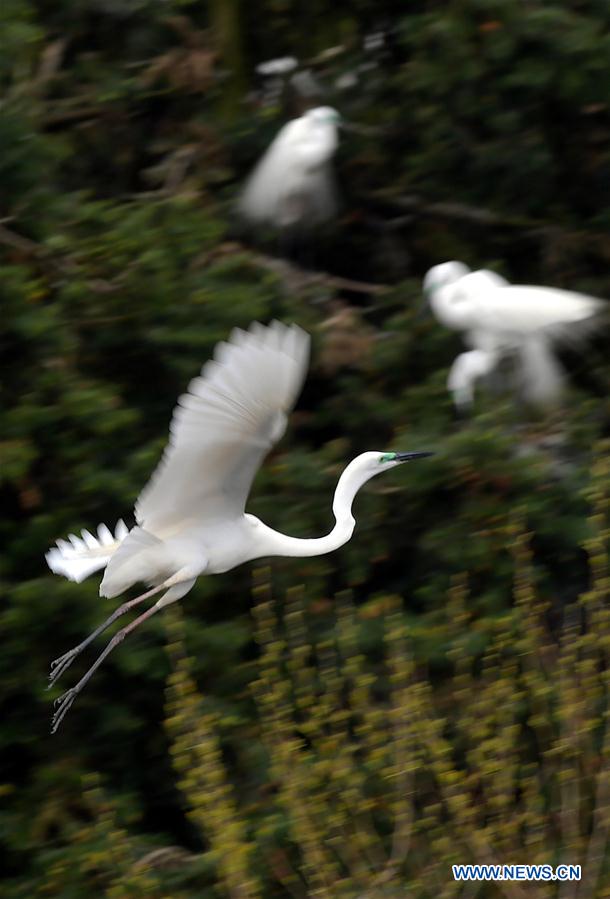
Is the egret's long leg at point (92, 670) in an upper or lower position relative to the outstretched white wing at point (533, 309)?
upper

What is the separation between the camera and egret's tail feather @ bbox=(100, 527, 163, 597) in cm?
403

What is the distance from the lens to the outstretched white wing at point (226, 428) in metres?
3.39

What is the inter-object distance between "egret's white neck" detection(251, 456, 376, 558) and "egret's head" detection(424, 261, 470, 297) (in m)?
1.65

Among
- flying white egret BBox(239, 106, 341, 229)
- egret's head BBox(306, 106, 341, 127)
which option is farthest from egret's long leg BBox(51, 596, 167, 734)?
egret's head BBox(306, 106, 341, 127)

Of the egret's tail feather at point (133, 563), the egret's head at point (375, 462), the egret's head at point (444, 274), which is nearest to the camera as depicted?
the egret's tail feather at point (133, 563)

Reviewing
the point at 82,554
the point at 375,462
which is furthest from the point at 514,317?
Answer: the point at 82,554

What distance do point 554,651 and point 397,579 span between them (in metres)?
0.82

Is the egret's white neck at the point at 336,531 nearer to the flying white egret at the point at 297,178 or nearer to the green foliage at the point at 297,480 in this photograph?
the green foliage at the point at 297,480

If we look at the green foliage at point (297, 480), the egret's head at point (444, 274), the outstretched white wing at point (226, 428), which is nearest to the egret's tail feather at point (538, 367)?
the green foliage at point (297, 480)

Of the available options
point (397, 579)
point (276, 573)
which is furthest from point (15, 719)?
point (397, 579)

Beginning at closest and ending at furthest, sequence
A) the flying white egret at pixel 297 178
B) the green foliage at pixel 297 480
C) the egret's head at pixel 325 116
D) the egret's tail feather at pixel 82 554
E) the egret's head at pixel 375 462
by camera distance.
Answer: the green foliage at pixel 297 480
the egret's tail feather at pixel 82 554
the egret's head at pixel 375 462
the egret's head at pixel 325 116
the flying white egret at pixel 297 178

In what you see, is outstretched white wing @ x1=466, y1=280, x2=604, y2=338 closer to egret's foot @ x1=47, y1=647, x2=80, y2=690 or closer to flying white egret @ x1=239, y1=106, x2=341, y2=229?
flying white egret @ x1=239, y1=106, x2=341, y2=229

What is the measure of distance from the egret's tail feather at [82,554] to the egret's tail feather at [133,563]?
2.0 inches

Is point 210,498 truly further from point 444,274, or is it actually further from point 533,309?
point 444,274
